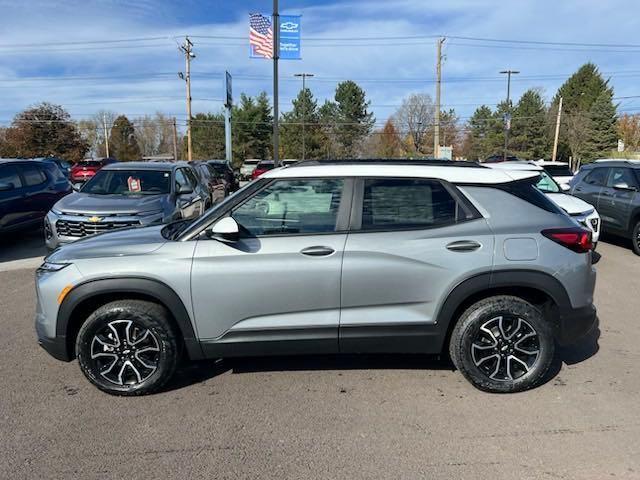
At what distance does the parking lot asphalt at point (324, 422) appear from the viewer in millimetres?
2920

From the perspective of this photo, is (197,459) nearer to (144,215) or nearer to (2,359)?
(2,359)

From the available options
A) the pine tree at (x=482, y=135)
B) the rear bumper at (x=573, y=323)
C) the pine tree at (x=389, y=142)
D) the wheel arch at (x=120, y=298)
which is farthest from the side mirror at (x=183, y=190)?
the pine tree at (x=482, y=135)

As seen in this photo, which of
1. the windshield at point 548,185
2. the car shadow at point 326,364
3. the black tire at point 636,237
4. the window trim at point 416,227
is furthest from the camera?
the windshield at point 548,185

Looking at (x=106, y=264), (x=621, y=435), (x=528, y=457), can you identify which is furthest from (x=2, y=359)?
(x=621, y=435)

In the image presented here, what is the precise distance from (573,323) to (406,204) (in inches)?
61.2

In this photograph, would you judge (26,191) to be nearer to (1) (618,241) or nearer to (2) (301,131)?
(1) (618,241)

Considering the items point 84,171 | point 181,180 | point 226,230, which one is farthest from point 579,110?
point 226,230

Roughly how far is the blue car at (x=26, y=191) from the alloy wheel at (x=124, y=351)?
23.5 feet

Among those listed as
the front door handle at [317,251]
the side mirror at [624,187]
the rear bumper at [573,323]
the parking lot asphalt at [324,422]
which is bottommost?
the parking lot asphalt at [324,422]

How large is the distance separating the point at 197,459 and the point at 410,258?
193cm

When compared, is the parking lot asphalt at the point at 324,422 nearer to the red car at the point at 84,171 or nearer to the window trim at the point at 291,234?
the window trim at the point at 291,234

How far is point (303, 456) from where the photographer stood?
9.93 ft

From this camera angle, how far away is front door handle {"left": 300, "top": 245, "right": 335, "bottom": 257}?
11.7 feet

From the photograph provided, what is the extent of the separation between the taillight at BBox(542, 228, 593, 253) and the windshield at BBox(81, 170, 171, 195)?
6648 mm
